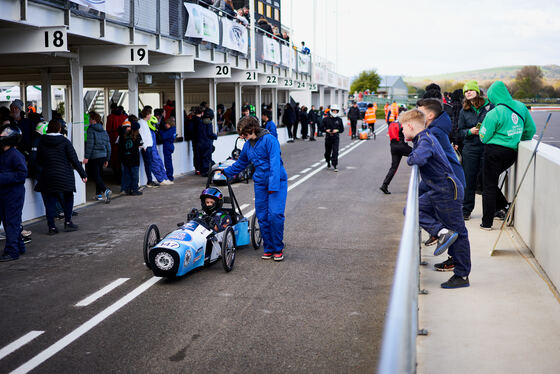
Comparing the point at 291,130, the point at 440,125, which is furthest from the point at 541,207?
the point at 291,130

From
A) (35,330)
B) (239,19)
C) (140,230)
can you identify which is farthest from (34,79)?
(35,330)

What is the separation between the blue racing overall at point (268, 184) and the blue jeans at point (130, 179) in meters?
7.66

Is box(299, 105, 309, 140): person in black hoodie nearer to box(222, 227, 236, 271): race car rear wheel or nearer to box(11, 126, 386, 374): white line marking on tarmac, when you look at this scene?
box(222, 227, 236, 271): race car rear wheel

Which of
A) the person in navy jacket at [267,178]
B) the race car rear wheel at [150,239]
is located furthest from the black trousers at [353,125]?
the race car rear wheel at [150,239]

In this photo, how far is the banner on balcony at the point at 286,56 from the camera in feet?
118

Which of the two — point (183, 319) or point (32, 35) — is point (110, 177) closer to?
point (32, 35)

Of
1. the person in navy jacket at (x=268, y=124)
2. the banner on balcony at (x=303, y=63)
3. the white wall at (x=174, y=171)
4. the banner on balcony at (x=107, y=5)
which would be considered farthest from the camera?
the banner on balcony at (x=303, y=63)

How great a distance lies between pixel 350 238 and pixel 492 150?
252cm

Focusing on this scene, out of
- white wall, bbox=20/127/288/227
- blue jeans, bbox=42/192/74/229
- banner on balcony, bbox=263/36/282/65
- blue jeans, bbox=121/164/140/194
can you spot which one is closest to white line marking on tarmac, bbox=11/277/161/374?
blue jeans, bbox=42/192/74/229

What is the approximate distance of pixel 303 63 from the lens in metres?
43.9

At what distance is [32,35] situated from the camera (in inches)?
498

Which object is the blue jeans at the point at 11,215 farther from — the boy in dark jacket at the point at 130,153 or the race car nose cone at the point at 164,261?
the boy in dark jacket at the point at 130,153

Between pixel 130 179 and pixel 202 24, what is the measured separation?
6.82 meters

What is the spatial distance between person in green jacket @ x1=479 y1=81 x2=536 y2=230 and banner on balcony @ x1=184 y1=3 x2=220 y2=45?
12.2 metres
